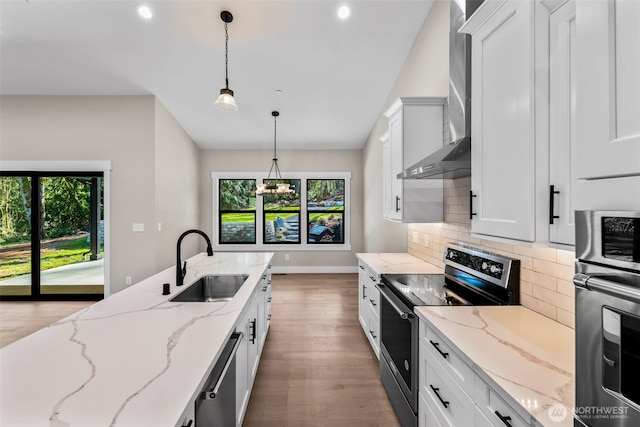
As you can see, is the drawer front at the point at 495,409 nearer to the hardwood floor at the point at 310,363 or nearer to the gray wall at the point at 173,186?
the hardwood floor at the point at 310,363

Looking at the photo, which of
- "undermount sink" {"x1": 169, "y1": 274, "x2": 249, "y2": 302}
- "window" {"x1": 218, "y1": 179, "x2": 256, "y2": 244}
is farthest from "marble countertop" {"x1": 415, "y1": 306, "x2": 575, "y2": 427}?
"window" {"x1": 218, "y1": 179, "x2": 256, "y2": 244}

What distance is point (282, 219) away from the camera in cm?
652

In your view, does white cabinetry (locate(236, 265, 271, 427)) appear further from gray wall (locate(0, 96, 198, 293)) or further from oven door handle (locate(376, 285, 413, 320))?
gray wall (locate(0, 96, 198, 293))

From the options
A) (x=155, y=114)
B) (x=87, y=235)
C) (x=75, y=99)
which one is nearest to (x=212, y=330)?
(x=155, y=114)

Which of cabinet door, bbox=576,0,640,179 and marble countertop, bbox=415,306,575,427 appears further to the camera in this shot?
marble countertop, bbox=415,306,575,427

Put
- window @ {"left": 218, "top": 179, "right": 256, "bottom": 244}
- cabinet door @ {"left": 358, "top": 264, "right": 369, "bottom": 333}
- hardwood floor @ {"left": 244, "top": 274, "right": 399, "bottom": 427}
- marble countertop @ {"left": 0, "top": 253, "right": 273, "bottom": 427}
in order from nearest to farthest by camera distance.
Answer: marble countertop @ {"left": 0, "top": 253, "right": 273, "bottom": 427} → hardwood floor @ {"left": 244, "top": 274, "right": 399, "bottom": 427} → cabinet door @ {"left": 358, "top": 264, "right": 369, "bottom": 333} → window @ {"left": 218, "top": 179, "right": 256, "bottom": 244}

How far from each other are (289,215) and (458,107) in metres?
5.00

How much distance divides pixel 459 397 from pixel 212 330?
1105 mm

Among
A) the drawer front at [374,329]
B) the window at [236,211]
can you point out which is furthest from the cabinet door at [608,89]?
the window at [236,211]

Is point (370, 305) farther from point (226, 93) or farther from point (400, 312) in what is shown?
point (226, 93)

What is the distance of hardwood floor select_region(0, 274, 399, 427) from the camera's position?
6.71 ft

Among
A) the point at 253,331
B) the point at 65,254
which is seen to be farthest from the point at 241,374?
the point at 65,254

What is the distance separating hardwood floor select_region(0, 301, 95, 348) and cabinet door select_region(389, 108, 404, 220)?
4437 mm

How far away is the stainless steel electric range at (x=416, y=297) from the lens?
5.45 feet
